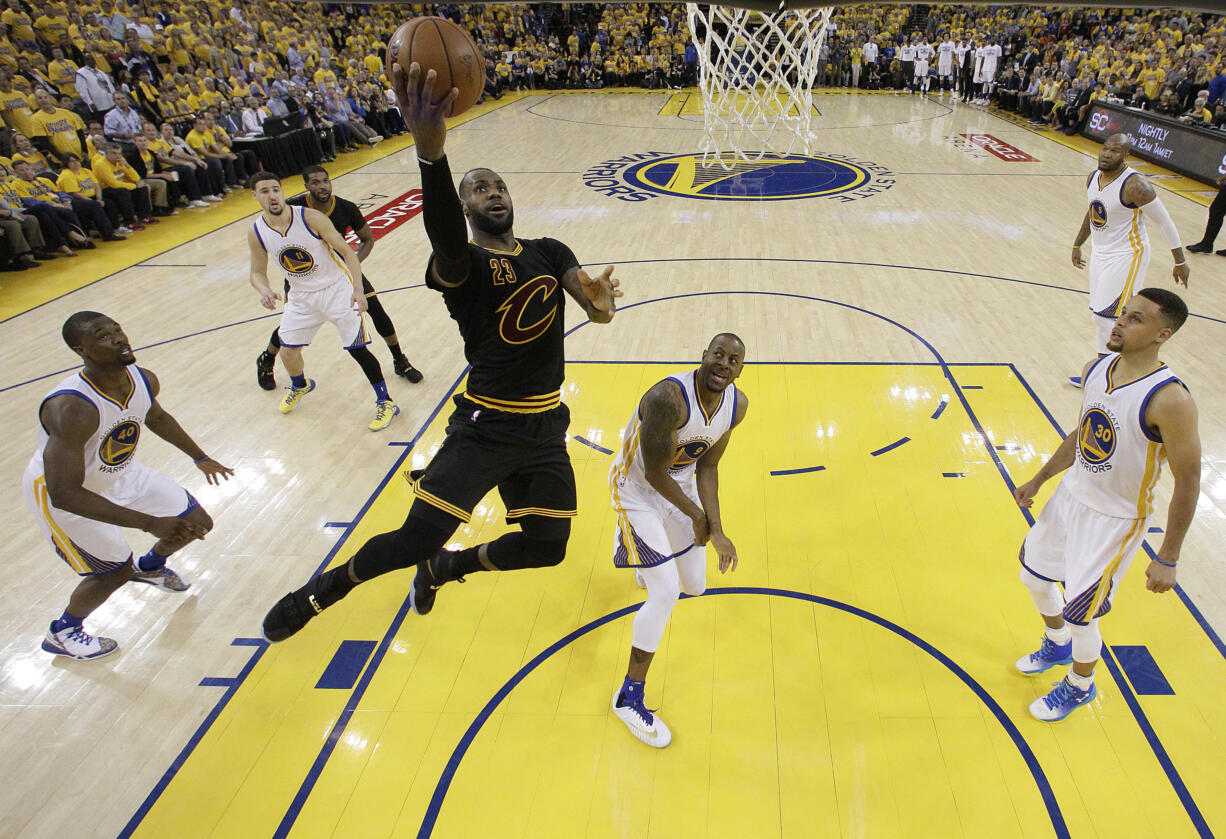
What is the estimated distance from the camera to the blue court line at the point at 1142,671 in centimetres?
337

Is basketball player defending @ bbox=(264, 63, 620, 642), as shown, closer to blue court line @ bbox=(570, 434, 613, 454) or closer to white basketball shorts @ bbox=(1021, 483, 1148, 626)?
blue court line @ bbox=(570, 434, 613, 454)

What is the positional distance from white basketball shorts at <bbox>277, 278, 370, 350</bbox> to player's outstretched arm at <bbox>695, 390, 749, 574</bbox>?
3.26 metres

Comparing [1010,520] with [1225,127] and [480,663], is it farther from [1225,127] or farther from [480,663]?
[1225,127]

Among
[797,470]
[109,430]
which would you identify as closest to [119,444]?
[109,430]

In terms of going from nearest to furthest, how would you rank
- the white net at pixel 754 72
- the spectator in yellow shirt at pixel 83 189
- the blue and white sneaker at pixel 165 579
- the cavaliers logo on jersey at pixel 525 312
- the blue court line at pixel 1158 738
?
the blue court line at pixel 1158 738, the cavaliers logo on jersey at pixel 525 312, the blue and white sneaker at pixel 165 579, the spectator in yellow shirt at pixel 83 189, the white net at pixel 754 72

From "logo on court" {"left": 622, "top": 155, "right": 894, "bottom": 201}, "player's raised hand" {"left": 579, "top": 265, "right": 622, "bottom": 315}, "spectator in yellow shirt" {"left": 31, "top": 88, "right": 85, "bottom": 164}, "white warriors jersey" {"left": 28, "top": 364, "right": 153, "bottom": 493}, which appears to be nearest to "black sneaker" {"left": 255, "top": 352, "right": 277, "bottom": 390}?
"white warriors jersey" {"left": 28, "top": 364, "right": 153, "bottom": 493}

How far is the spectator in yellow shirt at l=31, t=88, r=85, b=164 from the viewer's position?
34.9ft

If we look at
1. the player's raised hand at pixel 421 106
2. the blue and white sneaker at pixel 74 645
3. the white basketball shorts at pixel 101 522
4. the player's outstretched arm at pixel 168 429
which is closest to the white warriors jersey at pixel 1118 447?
the player's raised hand at pixel 421 106

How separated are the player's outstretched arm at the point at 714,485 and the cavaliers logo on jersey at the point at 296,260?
11.8ft

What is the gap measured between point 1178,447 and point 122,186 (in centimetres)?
1266

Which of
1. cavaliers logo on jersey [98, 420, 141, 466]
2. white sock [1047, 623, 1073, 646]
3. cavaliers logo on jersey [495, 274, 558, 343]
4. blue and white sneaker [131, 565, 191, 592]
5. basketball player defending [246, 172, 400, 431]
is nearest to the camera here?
cavaliers logo on jersey [495, 274, 558, 343]

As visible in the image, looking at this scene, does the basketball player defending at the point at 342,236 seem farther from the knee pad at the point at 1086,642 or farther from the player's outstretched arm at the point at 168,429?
the knee pad at the point at 1086,642

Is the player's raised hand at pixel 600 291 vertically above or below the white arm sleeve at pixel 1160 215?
above

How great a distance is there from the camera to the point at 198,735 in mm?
3314
